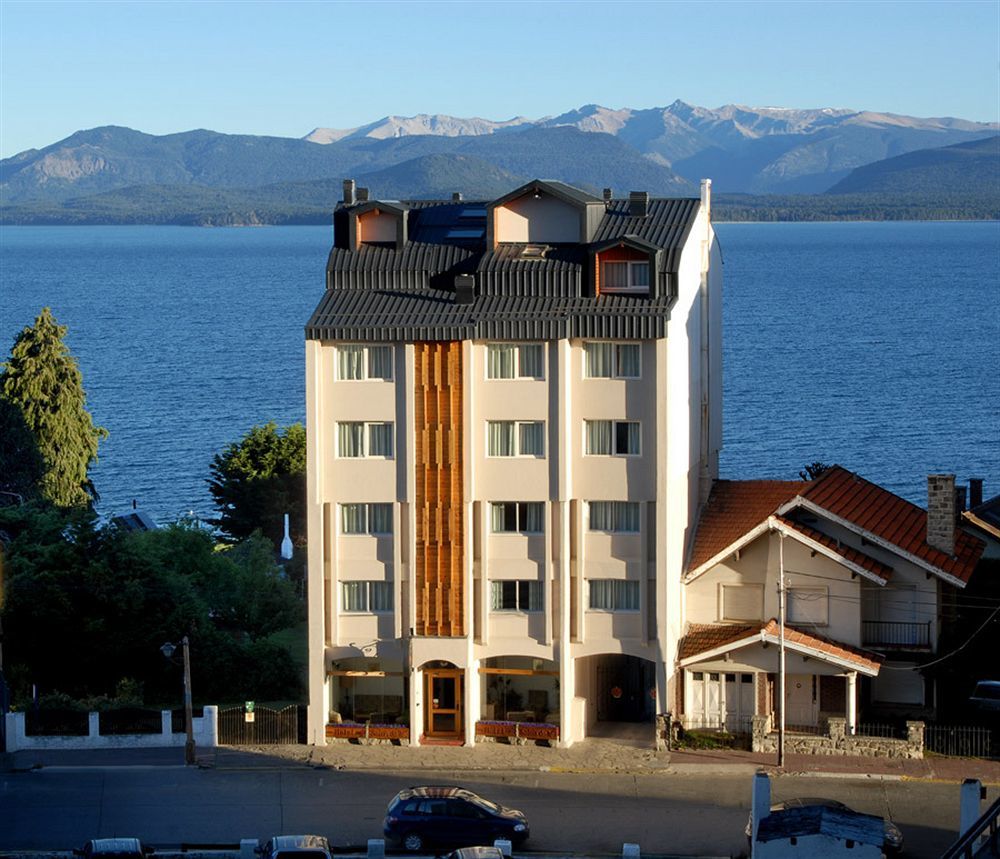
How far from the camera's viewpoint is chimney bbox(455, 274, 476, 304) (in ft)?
172

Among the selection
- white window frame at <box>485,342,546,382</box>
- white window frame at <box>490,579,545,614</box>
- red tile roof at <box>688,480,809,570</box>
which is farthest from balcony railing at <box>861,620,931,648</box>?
white window frame at <box>485,342,546,382</box>

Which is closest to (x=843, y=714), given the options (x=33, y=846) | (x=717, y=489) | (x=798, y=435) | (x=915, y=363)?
(x=717, y=489)

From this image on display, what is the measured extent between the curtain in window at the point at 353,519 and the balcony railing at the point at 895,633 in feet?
47.4

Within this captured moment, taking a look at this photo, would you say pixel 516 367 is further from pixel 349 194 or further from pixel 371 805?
pixel 371 805

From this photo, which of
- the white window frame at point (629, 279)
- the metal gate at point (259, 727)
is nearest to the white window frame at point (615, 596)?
the white window frame at point (629, 279)

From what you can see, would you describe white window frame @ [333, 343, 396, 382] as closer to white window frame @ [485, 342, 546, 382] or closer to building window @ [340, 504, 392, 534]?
white window frame @ [485, 342, 546, 382]

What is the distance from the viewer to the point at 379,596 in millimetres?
52812

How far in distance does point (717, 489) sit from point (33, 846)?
23466 millimetres

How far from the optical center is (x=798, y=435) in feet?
433

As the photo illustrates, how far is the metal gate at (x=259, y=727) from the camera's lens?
173ft

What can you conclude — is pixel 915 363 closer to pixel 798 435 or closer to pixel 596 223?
pixel 798 435

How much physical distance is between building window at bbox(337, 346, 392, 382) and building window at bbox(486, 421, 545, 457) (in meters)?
3.29

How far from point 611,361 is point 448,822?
14603 millimetres

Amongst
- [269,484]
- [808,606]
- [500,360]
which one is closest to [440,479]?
[500,360]
